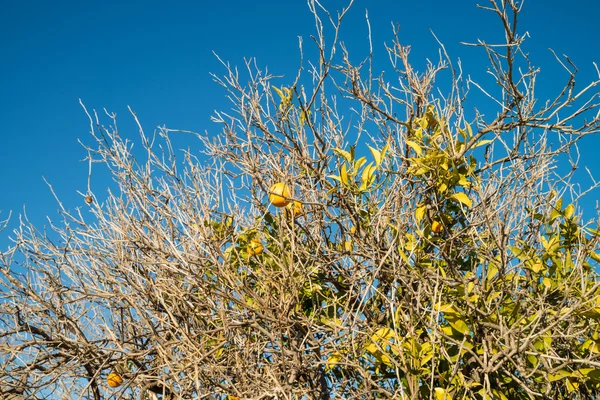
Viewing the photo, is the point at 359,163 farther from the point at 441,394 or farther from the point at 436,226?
the point at 441,394

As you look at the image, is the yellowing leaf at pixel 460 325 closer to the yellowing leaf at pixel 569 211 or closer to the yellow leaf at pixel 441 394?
the yellow leaf at pixel 441 394

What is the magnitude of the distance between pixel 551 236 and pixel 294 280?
110cm

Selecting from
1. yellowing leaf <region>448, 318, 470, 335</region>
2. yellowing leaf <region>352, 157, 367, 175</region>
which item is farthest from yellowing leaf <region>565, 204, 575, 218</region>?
yellowing leaf <region>352, 157, 367, 175</region>

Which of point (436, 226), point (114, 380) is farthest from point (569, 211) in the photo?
point (114, 380)

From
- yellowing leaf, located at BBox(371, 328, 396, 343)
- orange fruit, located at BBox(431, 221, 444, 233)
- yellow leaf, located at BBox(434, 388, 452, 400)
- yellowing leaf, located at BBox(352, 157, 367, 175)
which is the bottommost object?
yellow leaf, located at BBox(434, 388, 452, 400)

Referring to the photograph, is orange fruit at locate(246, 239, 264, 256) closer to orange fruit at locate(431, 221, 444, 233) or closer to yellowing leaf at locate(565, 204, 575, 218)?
orange fruit at locate(431, 221, 444, 233)

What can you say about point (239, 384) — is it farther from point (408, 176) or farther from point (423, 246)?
point (408, 176)

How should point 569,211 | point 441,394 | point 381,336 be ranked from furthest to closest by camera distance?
1. point 569,211
2. point 381,336
3. point 441,394

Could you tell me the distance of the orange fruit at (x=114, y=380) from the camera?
3047mm

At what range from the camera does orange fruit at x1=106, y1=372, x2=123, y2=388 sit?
10.00 ft

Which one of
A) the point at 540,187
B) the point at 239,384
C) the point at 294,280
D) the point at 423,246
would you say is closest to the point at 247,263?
the point at 294,280

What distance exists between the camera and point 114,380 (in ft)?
10.0

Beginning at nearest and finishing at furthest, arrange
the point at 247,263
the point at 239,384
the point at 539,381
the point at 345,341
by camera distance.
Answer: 1. the point at 539,381
2. the point at 345,341
3. the point at 239,384
4. the point at 247,263

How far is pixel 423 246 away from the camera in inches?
92.1
